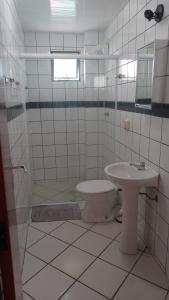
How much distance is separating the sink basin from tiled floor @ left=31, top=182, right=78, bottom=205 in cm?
110

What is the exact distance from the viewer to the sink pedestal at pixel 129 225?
1.91m

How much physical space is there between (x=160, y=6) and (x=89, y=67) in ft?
5.40

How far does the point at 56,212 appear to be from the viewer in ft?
8.86

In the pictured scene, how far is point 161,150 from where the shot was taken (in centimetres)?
171

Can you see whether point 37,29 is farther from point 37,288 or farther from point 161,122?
point 37,288

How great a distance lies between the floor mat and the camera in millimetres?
2568

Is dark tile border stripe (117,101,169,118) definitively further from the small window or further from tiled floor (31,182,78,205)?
tiled floor (31,182,78,205)

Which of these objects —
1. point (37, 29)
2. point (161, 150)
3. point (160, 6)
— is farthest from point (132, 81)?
point (37, 29)

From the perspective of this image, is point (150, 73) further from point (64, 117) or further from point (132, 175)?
point (64, 117)

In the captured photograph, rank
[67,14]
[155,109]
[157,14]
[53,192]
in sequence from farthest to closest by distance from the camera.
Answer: [53,192], [67,14], [155,109], [157,14]

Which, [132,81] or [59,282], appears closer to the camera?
[59,282]

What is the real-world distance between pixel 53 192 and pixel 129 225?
5.01 ft

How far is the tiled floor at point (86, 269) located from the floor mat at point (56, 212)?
238 millimetres

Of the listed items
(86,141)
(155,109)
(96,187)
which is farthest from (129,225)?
(86,141)
